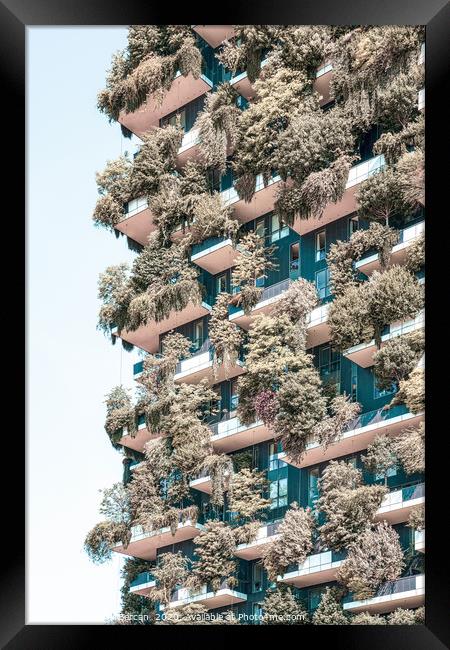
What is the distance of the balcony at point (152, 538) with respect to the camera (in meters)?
8.73

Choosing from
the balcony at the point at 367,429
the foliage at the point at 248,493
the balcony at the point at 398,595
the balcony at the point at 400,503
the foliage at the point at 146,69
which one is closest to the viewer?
the balcony at the point at 398,595

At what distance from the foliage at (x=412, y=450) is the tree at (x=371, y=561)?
44 cm

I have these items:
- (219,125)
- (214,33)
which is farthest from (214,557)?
(214,33)

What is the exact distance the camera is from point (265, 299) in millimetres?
8797

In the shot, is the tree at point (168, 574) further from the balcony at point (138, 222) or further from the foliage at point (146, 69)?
the foliage at point (146, 69)

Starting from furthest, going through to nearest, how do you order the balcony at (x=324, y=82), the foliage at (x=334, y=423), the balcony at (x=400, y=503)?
the balcony at (x=324, y=82) → the foliage at (x=334, y=423) → the balcony at (x=400, y=503)

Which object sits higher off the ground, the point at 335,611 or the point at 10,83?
the point at 10,83

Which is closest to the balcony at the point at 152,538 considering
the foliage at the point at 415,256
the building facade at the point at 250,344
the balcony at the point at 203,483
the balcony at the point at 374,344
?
the building facade at the point at 250,344

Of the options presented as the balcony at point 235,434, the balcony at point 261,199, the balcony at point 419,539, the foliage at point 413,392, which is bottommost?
the balcony at point 419,539

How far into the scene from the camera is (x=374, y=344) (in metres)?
8.45
